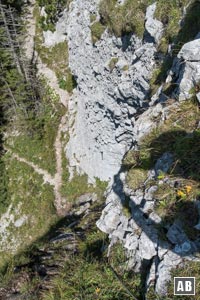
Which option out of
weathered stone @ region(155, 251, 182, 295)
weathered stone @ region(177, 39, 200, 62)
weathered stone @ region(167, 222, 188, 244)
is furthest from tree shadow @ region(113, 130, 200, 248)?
weathered stone @ region(177, 39, 200, 62)

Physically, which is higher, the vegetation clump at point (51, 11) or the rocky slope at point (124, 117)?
the vegetation clump at point (51, 11)

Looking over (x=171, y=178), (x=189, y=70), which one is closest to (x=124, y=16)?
(x=189, y=70)

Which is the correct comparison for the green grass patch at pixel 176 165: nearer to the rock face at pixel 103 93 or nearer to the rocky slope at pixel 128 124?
the rocky slope at pixel 128 124

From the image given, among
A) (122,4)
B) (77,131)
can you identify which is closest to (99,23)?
(122,4)

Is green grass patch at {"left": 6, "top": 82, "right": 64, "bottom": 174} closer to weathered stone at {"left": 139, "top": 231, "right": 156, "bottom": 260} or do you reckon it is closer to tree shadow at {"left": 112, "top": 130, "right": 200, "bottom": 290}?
tree shadow at {"left": 112, "top": 130, "right": 200, "bottom": 290}

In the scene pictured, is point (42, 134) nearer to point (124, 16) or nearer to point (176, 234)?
point (124, 16)

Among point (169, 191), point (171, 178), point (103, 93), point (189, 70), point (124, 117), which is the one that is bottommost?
point (169, 191)

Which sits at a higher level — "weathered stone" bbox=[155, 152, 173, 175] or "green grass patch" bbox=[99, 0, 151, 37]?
"green grass patch" bbox=[99, 0, 151, 37]

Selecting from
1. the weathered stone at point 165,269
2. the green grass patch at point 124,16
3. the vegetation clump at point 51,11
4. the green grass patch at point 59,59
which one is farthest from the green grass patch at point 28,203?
the weathered stone at point 165,269

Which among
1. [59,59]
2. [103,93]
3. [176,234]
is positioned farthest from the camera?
[59,59]
